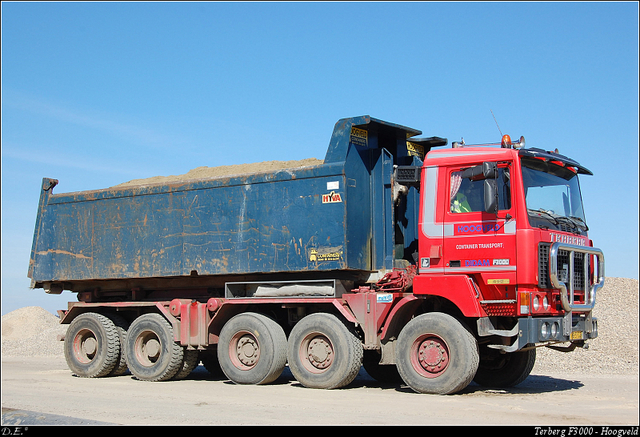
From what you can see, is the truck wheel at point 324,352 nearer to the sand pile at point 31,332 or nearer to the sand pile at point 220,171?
the sand pile at point 220,171

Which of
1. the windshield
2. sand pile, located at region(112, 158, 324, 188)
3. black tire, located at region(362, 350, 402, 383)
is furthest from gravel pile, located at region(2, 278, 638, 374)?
the windshield

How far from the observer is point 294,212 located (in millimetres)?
11422

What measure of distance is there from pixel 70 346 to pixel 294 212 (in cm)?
579

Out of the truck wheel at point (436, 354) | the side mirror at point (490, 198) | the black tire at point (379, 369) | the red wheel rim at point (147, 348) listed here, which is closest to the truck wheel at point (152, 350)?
the red wheel rim at point (147, 348)

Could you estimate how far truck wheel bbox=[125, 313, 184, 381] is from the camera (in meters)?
12.6

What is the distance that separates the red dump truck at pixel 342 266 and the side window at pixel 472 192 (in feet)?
0.08

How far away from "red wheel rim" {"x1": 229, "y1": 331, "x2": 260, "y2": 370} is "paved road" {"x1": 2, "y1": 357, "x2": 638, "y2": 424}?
0.43 metres

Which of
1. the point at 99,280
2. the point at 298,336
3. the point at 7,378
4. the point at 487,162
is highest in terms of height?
the point at 487,162

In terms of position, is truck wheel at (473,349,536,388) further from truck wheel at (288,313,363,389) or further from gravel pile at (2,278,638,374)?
gravel pile at (2,278,638,374)

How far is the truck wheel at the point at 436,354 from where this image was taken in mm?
9578

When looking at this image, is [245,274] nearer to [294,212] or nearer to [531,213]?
[294,212]
